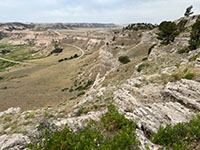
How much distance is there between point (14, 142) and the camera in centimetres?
659

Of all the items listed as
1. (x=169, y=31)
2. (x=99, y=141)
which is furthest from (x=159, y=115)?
(x=169, y=31)

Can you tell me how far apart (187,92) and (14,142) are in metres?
9.61

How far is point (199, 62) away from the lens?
9.84 metres

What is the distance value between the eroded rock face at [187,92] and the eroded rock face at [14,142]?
27.8 ft

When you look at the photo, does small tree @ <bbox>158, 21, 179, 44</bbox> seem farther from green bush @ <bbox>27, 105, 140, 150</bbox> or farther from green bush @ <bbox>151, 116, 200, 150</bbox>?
green bush @ <bbox>27, 105, 140, 150</bbox>

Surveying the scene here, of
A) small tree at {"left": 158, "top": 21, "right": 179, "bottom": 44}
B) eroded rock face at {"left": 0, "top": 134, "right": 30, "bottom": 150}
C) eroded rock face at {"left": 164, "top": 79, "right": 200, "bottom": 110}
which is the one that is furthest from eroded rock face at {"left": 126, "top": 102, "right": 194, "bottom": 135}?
small tree at {"left": 158, "top": 21, "right": 179, "bottom": 44}

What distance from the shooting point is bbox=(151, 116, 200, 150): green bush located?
453 cm

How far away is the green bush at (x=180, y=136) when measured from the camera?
4.53 meters

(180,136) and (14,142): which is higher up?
(180,136)

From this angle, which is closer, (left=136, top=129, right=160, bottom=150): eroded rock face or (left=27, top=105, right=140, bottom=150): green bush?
(left=27, top=105, right=140, bottom=150): green bush

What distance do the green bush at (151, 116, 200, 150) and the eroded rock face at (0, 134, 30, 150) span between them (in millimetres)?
6297

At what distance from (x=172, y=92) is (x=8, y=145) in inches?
372

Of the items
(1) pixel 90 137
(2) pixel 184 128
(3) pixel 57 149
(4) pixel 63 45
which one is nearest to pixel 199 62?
(2) pixel 184 128

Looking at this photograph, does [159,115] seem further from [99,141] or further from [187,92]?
[99,141]
